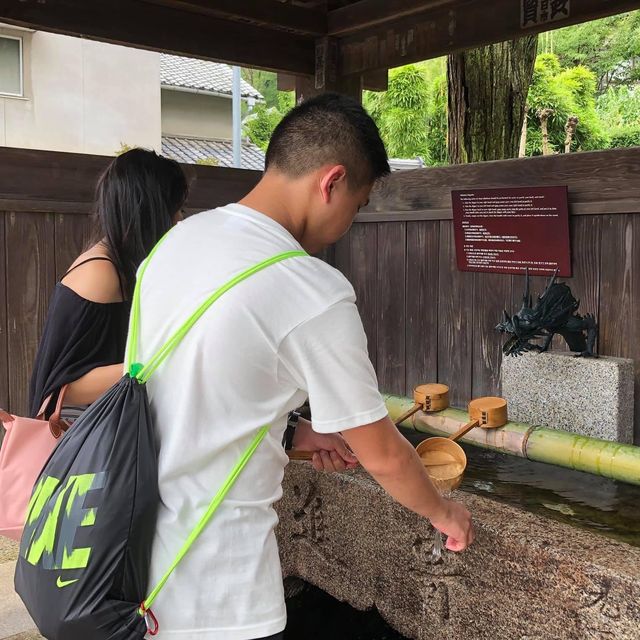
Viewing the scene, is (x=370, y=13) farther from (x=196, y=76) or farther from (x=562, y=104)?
(x=196, y=76)

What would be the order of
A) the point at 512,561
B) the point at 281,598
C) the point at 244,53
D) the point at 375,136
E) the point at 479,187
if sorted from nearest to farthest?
the point at 281,598, the point at 375,136, the point at 512,561, the point at 479,187, the point at 244,53

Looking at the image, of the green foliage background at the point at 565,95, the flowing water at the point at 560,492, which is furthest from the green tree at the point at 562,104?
the flowing water at the point at 560,492

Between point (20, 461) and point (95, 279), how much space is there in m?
0.58

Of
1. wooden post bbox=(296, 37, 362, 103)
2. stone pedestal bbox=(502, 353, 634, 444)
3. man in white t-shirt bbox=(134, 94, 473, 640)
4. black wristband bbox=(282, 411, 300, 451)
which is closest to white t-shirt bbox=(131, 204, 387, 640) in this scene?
man in white t-shirt bbox=(134, 94, 473, 640)

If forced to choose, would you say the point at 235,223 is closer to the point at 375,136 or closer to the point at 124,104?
the point at 375,136

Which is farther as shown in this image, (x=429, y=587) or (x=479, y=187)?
(x=479, y=187)

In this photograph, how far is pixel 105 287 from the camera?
194 centimetres

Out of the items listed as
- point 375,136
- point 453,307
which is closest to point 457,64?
point 453,307

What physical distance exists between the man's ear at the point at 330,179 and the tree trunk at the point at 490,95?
15.7ft

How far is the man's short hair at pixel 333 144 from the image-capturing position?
1.40 metres

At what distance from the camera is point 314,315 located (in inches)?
46.9

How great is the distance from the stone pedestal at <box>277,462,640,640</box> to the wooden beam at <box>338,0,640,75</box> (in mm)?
2726

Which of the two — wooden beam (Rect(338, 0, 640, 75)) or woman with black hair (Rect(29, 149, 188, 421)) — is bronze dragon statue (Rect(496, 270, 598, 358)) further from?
woman with black hair (Rect(29, 149, 188, 421))

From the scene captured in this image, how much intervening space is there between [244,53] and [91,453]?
4124 millimetres
